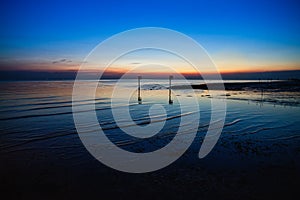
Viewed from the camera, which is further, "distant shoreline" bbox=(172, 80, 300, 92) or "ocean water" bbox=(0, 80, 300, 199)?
"distant shoreline" bbox=(172, 80, 300, 92)

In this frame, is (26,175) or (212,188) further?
(26,175)

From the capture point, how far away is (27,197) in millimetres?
4785

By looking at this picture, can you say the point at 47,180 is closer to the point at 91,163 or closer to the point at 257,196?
the point at 91,163

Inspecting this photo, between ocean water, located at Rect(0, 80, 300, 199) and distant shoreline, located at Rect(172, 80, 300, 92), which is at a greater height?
distant shoreline, located at Rect(172, 80, 300, 92)

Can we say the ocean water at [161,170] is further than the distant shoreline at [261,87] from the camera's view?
No

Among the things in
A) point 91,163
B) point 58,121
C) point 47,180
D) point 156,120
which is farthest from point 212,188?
point 58,121

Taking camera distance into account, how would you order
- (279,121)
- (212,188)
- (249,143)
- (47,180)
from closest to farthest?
(212,188) → (47,180) → (249,143) → (279,121)

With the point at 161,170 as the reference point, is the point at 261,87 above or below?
above

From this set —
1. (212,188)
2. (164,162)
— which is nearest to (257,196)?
(212,188)

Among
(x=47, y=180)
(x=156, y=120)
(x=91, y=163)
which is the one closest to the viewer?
(x=47, y=180)

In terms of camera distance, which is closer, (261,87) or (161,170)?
(161,170)

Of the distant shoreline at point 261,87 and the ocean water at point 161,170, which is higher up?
the distant shoreline at point 261,87

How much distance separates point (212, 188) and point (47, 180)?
14.4 feet

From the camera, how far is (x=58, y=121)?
13188 mm
